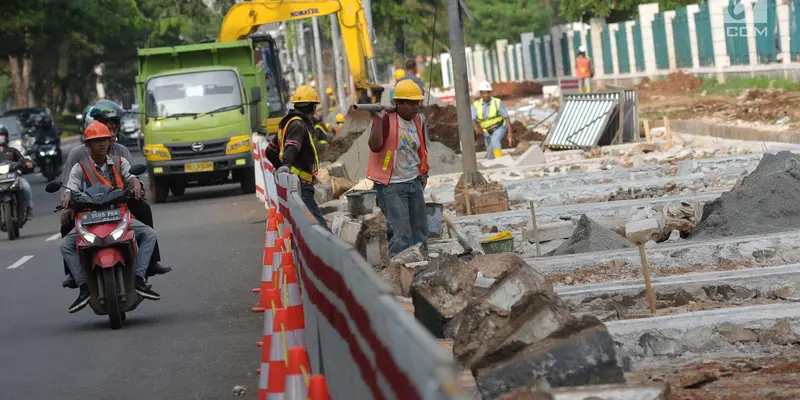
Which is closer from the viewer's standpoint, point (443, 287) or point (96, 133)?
point (443, 287)

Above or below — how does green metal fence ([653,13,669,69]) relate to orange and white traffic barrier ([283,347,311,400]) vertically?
above

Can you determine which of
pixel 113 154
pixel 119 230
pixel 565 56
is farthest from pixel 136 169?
pixel 565 56

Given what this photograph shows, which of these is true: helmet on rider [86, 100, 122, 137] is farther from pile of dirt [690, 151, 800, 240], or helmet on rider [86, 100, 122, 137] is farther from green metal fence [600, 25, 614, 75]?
green metal fence [600, 25, 614, 75]

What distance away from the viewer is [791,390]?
668 centimetres

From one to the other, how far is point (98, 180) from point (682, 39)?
40887 millimetres

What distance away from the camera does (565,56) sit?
69.9 metres

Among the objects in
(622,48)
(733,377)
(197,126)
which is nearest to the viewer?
(733,377)

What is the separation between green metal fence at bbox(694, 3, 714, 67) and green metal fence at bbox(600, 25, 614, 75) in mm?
12132

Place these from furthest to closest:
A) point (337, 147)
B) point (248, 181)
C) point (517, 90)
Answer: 1. point (517, 90)
2. point (337, 147)
3. point (248, 181)

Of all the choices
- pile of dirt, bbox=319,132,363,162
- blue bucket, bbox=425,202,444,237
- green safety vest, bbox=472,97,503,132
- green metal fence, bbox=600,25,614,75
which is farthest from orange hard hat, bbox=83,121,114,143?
green metal fence, bbox=600,25,614,75

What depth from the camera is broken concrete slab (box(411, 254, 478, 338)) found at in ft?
28.3

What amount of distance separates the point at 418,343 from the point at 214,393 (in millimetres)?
5504

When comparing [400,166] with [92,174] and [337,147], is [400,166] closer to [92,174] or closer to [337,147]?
[92,174]

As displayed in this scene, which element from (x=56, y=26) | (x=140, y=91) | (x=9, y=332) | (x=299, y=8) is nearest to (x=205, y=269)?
(x=9, y=332)
